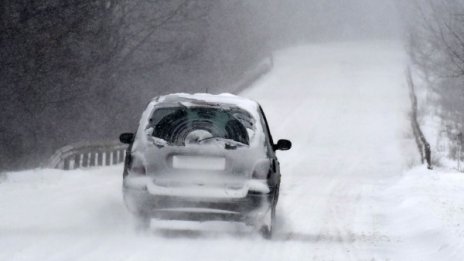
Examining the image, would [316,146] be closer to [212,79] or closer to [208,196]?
[208,196]

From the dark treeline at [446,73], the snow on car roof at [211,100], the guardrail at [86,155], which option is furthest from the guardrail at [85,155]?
the dark treeline at [446,73]

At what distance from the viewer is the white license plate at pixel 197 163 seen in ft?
29.1

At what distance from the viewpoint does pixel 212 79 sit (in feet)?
160

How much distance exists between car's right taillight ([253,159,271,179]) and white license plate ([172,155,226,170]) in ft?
1.31

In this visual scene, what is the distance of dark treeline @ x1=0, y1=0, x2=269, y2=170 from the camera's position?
21.1 metres

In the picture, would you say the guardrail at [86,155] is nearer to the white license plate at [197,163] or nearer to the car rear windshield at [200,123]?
the car rear windshield at [200,123]

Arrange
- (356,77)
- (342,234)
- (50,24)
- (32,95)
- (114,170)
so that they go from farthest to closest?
(356,77) → (32,95) → (50,24) → (114,170) → (342,234)

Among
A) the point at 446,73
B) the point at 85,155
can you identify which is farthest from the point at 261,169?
the point at 446,73

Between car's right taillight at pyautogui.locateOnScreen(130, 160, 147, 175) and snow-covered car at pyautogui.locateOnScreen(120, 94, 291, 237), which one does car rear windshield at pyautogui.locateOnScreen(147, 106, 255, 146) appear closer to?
snow-covered car at pyautogui.locateOnScreen(120, 94, 291, 237)

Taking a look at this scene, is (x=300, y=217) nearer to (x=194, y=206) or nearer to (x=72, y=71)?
(x=194, y=206)

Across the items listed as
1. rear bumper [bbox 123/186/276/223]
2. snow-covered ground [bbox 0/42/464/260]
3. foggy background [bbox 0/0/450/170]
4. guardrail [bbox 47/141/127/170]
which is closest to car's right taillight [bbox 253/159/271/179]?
rear bumper [bbox 123/186/276/223]

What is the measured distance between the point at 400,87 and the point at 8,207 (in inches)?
1629

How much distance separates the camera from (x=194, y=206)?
8.71 m

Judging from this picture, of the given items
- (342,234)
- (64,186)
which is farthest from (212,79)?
(342,234)
